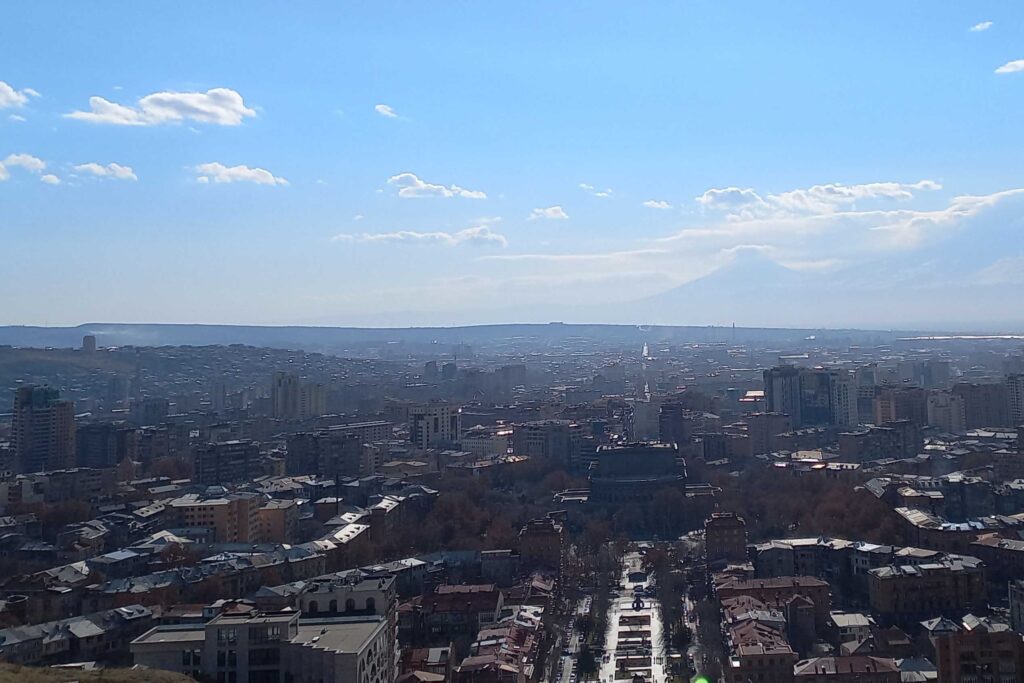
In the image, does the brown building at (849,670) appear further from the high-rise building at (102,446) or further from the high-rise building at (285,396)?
the high-rise building at (285,396)

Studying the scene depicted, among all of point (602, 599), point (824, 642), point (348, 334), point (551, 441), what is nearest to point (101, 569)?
point (602, 599)

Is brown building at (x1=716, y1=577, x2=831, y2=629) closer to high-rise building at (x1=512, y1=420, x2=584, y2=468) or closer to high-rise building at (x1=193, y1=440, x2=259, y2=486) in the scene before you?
high-rise building at (x1=512, y1=420, x2=584, y2=468)

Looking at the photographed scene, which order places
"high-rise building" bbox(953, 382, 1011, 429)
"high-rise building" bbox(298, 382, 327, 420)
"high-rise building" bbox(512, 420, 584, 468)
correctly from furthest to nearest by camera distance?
1. "high-rise building" bbox(298, 382, 327, 420)
2. "high-rise building" bbox(953, 382, 1011, 429)
3. "high-rise building" bbox(512, 420, 584, 468)

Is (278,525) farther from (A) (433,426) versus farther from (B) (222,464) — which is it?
(A) (433,426)

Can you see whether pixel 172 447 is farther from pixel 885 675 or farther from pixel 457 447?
pixel 885 675

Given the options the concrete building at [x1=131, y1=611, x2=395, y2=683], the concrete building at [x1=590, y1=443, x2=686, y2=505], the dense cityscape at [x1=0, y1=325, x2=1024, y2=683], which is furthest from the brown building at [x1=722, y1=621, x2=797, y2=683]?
the concrete building at [x1=590, y1=443, x2=686, y2=505]

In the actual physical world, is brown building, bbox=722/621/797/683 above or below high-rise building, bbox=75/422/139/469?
below
